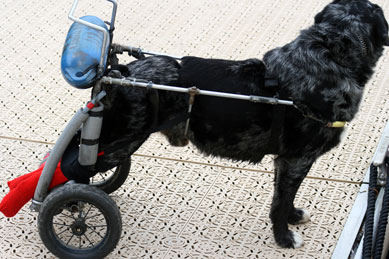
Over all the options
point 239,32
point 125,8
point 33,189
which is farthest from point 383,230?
point 125,8

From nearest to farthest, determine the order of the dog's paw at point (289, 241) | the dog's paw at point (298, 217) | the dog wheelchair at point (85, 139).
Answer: the dog wheelchair at point (85, 139) → the dog's paw at point (289, 241) → the dog's paw at point (298, 217)

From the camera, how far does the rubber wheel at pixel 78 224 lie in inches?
115

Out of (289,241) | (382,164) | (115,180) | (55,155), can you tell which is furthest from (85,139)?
(382,164)

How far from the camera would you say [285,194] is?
3.23 metres

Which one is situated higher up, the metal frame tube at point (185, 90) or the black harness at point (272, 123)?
the metal frame tube at point (185, 90)

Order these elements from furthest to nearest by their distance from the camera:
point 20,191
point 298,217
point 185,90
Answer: point 298,217 < point 20,191 < point 185,90

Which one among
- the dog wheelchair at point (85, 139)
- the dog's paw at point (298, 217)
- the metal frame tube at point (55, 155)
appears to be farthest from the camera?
the dog's paw at point (298, 217)

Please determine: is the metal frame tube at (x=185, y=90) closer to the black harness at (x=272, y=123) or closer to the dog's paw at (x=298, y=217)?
the black harness at (x=272, y=123)

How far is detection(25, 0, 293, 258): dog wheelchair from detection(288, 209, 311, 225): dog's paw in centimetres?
93

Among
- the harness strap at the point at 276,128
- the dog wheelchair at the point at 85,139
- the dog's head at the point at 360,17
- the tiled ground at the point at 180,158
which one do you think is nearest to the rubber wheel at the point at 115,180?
the tiled ground at the point at 180,158

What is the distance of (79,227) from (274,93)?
51.4 inches

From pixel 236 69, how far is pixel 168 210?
1.10 metres

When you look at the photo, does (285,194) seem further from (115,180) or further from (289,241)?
(115,180)

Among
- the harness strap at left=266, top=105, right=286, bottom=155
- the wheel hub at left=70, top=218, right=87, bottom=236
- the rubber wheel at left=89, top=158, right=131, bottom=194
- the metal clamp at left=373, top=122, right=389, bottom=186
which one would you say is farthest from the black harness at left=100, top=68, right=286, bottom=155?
the metal clamp at left=373, top=122, right=389, bottom=186
